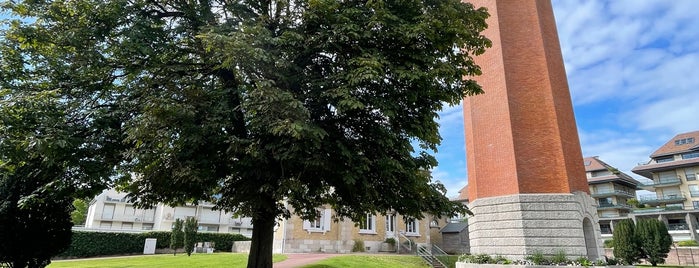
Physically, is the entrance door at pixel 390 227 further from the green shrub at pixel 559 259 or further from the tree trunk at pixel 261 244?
the tree trunk at pixel 261 244

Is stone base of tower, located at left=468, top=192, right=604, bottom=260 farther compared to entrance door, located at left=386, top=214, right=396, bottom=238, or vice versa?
entrance door, located at left=386, top=214, right=396, bottom=238

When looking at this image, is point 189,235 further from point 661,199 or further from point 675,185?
point 675,185

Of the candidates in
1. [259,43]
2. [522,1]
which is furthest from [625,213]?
[259,43]

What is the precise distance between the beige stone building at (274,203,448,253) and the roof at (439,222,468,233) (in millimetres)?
3022

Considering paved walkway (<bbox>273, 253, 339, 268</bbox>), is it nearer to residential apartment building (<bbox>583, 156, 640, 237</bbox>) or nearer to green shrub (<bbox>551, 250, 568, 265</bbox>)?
green shrub (<bbox>551, 250, 568, 265</bbox>)

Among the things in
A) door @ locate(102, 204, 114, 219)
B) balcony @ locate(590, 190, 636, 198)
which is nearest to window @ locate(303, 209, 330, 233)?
door @ locate(102, 204, 114, 219)

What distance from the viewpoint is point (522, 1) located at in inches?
735

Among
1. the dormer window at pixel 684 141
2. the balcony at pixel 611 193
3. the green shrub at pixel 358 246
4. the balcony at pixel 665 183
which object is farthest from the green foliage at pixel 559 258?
the dormer window at pixel 684 141

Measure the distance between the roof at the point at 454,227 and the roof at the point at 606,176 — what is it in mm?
31317

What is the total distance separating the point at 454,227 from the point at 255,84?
3158cm

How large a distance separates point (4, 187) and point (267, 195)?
6432 millimetres

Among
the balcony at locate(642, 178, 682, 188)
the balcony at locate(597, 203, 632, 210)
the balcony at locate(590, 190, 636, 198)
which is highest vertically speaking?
the balcony at locate(642, 178, 682, 188)

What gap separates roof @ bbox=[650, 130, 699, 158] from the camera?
50112 millimetres

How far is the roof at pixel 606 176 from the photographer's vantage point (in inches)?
2092
